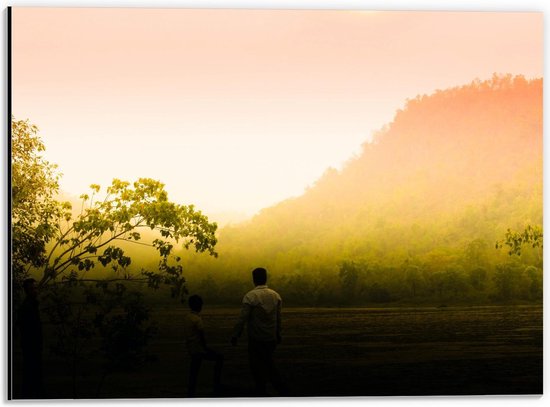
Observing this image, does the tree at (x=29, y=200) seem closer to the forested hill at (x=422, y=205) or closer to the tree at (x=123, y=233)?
the tree at (x=123, y=233)

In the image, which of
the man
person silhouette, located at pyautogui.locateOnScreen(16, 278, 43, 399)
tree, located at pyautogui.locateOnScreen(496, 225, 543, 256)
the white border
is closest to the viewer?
the man

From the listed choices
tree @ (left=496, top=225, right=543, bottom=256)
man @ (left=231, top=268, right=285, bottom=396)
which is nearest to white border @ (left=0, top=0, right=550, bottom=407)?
tree @ (left=496, top=225, right=543, bottom=256)

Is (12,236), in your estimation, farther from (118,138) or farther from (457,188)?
(457,188)

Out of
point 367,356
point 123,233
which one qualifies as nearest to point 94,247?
point 123,233

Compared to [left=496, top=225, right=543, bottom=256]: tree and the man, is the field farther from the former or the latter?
the man

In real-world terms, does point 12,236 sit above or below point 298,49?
below

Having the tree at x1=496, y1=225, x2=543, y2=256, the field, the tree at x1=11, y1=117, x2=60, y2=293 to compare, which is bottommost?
the field

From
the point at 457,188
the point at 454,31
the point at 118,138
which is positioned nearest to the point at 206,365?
the point at 118,138
